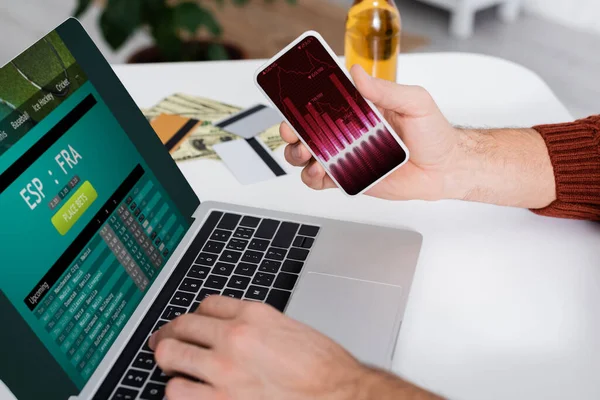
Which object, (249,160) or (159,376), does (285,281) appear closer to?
(159,376)

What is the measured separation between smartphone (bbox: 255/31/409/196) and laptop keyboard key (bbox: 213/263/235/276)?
174mm

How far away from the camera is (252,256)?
79 centimetres

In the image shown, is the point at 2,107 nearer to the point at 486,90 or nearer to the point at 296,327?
the point at 296,327

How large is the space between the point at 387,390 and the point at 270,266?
25 centimetres

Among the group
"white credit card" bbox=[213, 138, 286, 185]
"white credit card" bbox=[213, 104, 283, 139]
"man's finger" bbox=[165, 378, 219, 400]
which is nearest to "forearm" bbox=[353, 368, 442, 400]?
"man's finger" bbox=[165, 378, 219, 400]

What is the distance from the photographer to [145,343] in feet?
2.27

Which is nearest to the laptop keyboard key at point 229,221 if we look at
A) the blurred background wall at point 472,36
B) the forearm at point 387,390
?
the forearm at point 387,390

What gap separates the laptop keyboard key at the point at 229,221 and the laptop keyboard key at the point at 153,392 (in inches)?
9.6

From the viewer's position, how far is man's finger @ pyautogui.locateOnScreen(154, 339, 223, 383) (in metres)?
0.57

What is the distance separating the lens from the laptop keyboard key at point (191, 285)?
2.47 feet

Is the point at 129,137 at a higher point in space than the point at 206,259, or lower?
higher

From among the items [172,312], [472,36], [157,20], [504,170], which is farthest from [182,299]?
[472,36]

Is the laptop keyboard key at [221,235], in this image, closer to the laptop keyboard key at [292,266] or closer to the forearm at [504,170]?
the laptop keyboard key at [292,266]

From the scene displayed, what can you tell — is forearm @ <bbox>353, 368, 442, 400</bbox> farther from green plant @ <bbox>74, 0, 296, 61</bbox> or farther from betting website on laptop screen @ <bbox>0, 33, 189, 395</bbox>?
green plant @ <bbox>74, 0, 296, 61</bbox>
